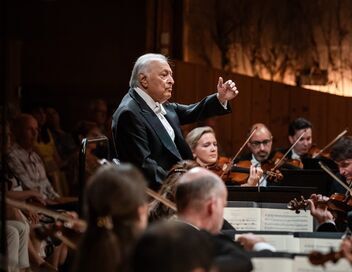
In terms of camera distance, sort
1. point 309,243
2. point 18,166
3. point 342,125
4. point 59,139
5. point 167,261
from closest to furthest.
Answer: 1. point 167,261
2. point 309,243
3. point 18,166
4. point 59,139
5. point 342,125

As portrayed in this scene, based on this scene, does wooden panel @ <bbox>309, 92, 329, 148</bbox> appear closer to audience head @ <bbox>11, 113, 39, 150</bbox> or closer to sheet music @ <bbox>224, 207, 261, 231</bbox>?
audience head @ <bbox>11, 113, 39, 150</bbox>

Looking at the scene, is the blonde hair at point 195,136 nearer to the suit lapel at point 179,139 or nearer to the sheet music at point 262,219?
the suit lapel at point 179,139

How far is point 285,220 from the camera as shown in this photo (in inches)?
180

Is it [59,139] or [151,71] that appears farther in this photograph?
[59,139]

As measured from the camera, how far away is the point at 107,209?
2701 mm

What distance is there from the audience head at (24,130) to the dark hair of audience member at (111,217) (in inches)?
143

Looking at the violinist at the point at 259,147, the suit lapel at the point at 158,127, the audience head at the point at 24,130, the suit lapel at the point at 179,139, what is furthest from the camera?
the violinist at the point at 259,147

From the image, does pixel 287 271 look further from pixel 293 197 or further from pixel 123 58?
pixel 123 58

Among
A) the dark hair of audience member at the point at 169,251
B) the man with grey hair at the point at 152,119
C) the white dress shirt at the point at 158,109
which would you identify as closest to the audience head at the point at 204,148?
the man with grey hair at the point at 152,119

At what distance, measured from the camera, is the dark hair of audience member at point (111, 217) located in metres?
2.65

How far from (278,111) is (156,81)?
4.21m

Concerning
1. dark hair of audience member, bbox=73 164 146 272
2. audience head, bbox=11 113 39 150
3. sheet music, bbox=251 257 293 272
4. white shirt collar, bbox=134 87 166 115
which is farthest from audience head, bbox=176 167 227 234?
audience head, bbox=11 113 39 150

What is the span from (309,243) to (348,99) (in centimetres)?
525

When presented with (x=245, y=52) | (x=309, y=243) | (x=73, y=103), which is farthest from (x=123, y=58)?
(x=309, y=243)
